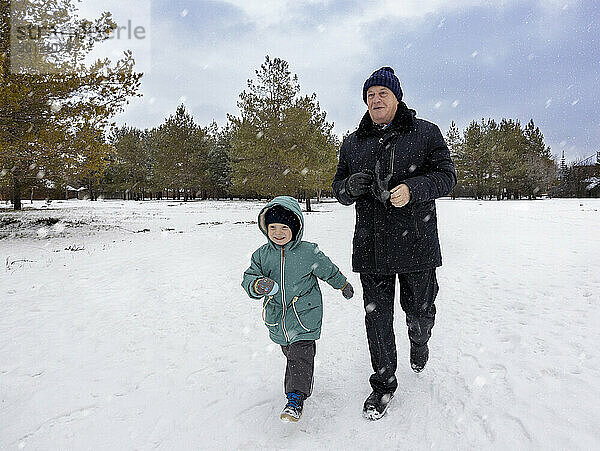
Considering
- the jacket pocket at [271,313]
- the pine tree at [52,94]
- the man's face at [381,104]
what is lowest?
the jacket pocket at [271,313]

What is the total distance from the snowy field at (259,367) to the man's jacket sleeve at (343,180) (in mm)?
1610

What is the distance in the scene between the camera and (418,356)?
3.24 metres

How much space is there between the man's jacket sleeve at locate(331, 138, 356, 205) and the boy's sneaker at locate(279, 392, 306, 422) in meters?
1.49

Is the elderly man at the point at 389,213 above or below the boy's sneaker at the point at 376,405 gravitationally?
above

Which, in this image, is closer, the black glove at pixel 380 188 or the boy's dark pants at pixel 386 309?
the black glove at pixel 380 188

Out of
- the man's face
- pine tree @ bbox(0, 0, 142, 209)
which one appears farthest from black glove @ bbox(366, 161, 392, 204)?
pine tree @ bbox(0, 0, 142, 209)

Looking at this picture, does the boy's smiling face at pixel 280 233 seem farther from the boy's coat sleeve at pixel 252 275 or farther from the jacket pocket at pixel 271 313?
the jacket pocket at pixel 271 313

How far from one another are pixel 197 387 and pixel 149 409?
17.4 inches

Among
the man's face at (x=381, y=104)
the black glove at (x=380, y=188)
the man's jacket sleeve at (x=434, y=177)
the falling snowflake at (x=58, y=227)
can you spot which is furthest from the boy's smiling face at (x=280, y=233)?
the falling snowflake at (x=58, y=227)

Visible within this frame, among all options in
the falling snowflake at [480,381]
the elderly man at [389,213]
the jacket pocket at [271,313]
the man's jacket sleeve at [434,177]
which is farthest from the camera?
the falling snowflake at [480,381]

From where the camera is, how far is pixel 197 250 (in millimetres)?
10555

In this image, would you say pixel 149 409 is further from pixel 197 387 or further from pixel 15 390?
pixel 15 390

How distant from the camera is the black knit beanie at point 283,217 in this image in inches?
110

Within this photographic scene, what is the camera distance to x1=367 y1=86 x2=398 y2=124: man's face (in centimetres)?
275
